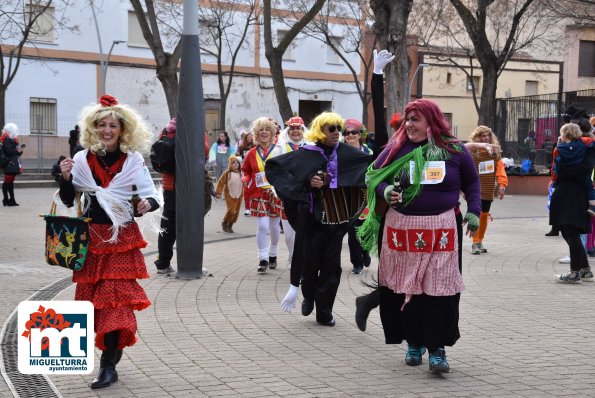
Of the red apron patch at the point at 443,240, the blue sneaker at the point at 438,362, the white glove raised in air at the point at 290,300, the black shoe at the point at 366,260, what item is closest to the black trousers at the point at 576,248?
the black shoe at the point at 366,260

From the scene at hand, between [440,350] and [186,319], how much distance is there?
8.76 feet

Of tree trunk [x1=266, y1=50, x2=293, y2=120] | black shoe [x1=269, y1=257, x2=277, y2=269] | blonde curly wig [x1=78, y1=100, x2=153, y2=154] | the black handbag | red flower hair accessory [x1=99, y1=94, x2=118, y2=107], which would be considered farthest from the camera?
tree trunk [x1=266, y1=50, x2=293, y2=120]

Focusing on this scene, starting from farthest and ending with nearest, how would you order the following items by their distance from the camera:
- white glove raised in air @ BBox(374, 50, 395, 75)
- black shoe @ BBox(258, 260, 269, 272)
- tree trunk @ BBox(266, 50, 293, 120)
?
tree trunk @ BBox(266, 50, 293, 120) → black shoe @ BBox(258, 260, 269, 272) → white glove raised in air @ BBox(374, 50, 395, 75)

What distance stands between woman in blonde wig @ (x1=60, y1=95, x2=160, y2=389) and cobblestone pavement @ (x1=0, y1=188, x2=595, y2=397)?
0.42m

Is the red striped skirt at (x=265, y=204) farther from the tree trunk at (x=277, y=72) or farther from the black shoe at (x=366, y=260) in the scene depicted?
the tree trunk at (x=277, y=72)

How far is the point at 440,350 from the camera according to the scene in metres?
6.19

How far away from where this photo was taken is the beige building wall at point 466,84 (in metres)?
52.2

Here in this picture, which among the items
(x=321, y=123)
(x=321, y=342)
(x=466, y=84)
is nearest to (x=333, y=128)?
(x=321, y=123)

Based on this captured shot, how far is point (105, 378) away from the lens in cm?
584

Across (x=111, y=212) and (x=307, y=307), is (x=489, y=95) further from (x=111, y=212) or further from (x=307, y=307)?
(x=111, y=212)

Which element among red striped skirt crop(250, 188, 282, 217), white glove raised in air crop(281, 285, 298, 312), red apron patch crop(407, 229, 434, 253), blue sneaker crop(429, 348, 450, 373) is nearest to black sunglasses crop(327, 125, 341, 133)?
white glove raised in air crop(281, 285, 298, 312)

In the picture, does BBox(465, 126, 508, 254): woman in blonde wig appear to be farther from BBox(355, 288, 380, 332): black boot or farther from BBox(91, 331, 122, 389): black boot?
BBox(91, 331, 122, 389): black boot

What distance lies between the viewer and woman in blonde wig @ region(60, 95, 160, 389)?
19.2 feet

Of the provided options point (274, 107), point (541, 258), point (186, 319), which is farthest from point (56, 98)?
point (186, 319)
